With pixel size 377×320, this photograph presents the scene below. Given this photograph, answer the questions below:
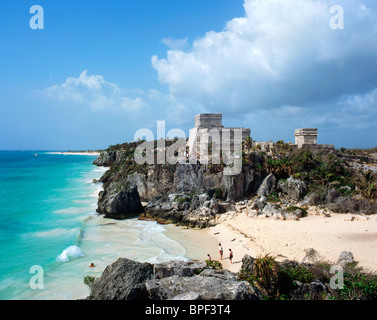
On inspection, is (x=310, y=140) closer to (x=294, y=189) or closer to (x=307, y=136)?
(x=307, y=136)

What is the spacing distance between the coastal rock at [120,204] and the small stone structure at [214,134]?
7676 millimetres

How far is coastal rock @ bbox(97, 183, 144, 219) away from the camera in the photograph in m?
19.1

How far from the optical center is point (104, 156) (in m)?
60.2

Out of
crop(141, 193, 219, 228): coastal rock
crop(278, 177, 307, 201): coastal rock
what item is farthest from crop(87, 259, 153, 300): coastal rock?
crop(278, 177, 307, 201): coastal rock

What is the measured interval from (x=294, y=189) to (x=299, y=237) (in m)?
6.73

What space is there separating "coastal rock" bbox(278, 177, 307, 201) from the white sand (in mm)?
2685

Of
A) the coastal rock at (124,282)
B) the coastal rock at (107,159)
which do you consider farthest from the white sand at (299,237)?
the coastal rock at (107,159)

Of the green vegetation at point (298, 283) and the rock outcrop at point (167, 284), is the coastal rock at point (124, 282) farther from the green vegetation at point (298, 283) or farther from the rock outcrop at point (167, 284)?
the green vegetation at point (298, 283)

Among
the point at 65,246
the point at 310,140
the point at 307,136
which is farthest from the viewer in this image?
the point at 310,140

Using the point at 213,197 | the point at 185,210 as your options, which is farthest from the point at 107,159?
the point at 185,210

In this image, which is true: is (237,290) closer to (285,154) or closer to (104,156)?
(285,154)

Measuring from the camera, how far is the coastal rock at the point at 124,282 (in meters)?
6.24

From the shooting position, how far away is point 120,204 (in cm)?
1920
